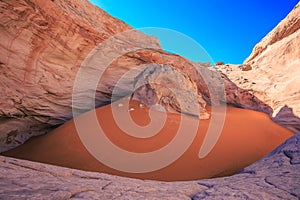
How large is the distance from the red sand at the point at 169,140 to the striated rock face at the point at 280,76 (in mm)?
907

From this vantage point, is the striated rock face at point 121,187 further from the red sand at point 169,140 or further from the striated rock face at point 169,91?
the striated rock face at point 169,91

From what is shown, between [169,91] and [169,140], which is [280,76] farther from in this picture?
[169,140]

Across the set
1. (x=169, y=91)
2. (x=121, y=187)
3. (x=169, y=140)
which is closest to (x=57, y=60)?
(x=169, y=91)

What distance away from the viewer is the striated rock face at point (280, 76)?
497 centimetres

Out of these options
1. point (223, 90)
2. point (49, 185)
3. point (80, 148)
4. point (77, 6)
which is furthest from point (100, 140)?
point (223, 90)

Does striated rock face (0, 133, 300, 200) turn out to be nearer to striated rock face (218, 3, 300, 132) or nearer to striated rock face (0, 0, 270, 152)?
striated rock face (0, 0, 270, 152)

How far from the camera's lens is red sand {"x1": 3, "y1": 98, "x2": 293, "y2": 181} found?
9.14ft

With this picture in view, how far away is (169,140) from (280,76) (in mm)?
5796

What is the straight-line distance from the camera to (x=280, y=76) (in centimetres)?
622

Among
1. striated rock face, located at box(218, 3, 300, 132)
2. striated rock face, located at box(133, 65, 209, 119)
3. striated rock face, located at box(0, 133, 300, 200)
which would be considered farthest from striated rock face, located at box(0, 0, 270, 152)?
striated rock face, located at box(0, 133, 300, 200)

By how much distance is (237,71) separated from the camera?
7.96 m

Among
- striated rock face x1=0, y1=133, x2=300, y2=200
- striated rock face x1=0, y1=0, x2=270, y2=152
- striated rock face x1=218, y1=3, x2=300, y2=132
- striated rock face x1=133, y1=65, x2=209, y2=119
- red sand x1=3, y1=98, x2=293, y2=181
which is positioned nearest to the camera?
striated rock face x1=0, y1=133, x2=300, y2=200

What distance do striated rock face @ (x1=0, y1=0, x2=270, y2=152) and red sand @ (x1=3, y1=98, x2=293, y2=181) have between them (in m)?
0.64

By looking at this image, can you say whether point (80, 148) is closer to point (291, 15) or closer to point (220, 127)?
point (220, 127)
